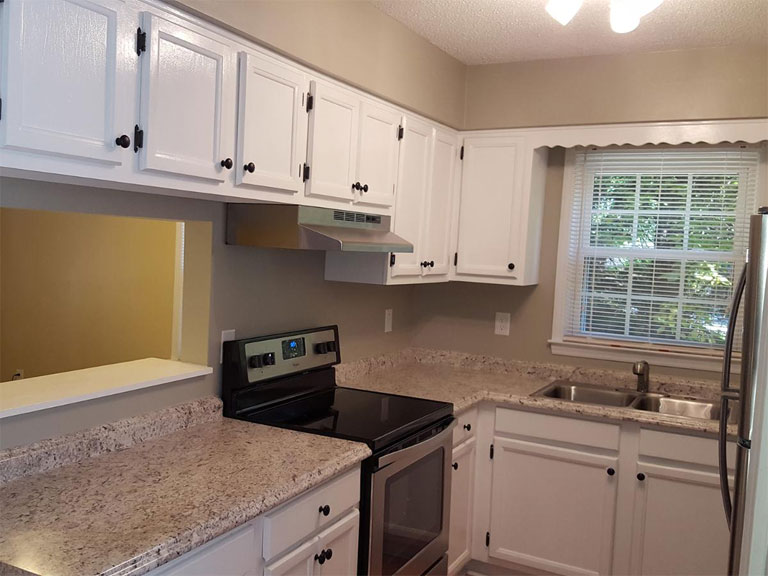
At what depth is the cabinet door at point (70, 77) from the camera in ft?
4.71

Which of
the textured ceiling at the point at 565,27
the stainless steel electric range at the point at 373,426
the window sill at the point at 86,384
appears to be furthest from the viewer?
the textured ceiling at the point at 565,27

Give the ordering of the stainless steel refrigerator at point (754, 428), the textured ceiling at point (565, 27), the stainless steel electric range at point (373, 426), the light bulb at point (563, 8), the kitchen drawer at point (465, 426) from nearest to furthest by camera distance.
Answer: the stainless steel refrigerator at point (754, 428) → the light bulb at point (563, 8) → the stainless steel electric range at point (373, 426) → the textured ceiling at point (565, 27) → the kitchen drawer at point (465, 426)

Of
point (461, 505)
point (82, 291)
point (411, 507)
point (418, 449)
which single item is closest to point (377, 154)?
point (418, 449)

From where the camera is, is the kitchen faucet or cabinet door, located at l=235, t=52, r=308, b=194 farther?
the kitchen faucet

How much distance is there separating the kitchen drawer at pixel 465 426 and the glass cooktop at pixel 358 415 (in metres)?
0.22

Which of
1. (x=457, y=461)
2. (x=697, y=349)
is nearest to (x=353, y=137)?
(x=457, y=461)

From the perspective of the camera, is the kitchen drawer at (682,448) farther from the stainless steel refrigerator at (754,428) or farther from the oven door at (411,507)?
the stainless steel refrigerator at (754,428)

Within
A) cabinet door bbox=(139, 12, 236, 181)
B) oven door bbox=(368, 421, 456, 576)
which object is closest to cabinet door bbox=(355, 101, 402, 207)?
cabinet door bbox=(139, 12, 236, 181)

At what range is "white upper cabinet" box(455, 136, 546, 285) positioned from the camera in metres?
3.44

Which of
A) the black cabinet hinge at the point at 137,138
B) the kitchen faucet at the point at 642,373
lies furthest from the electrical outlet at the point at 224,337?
the kitchen faucet at the point at 642,373

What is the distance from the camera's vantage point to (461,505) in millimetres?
3135

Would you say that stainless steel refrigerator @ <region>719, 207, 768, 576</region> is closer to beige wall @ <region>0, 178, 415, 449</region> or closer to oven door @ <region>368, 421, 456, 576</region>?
oven door @ <region>368, 421, 456, 576</region>

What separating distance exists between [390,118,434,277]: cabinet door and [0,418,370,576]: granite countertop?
Result: 1.12 metres

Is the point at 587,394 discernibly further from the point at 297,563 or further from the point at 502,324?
the point at 297,563
